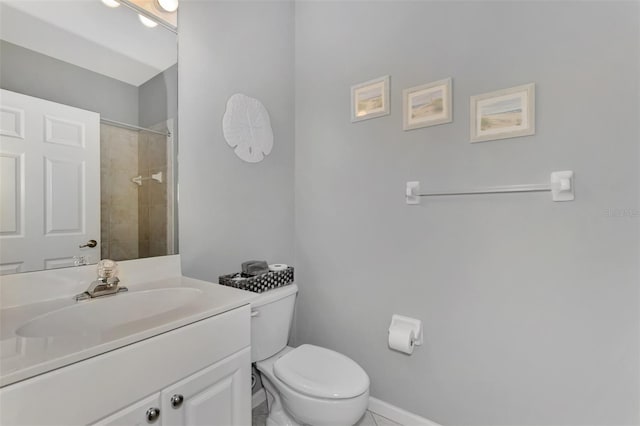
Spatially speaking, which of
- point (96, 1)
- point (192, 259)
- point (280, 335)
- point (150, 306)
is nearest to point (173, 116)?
point (96, 1)

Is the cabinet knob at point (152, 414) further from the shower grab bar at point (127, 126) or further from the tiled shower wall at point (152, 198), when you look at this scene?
the shower grab bar at point (127, 126)

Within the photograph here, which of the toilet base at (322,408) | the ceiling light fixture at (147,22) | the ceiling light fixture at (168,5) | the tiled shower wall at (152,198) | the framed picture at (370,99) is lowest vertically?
the toilet base at (322,408)

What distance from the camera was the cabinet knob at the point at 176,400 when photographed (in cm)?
89

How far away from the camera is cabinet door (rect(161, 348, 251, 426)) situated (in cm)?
90

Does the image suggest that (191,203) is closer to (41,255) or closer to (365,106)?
(41,255)

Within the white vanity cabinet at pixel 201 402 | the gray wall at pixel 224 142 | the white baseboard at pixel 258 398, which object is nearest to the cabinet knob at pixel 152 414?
the white vanity cabinet at pixel 201 402

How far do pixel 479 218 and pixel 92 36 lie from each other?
181 cm

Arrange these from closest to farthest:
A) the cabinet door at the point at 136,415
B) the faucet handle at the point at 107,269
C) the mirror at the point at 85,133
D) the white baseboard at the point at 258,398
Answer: the cabinet door at the point at 136,415 < the mirror at the point at 85,133 < the faucet handle at the point at 107,269 < the white baseboard at the point at 258,398

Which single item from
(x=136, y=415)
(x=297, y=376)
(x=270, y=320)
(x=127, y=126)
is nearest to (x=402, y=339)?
(x=297, y=376)

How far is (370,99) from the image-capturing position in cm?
170

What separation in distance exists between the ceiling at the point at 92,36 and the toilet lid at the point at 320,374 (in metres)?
1.47

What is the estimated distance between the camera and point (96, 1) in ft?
3.86

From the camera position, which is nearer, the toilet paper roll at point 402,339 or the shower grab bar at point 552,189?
the shower grab bar at point 552,189

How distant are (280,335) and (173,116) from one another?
1217 millimetres
